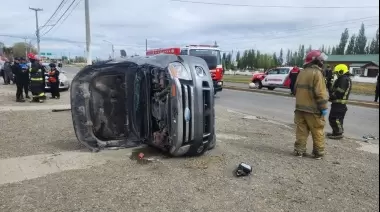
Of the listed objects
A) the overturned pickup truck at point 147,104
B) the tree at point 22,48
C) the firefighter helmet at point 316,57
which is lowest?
the overturned pickup truck at point 147,104

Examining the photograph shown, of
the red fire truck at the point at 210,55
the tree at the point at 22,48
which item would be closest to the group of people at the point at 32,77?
the red fire truck at the point at 210,55

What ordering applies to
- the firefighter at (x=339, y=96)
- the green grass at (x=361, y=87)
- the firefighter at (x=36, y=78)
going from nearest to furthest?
1. the firefighter at (x=339, y=96)
2. the firefighter at (x=36, y=78)
3. the green grass at (x=361, y=87)

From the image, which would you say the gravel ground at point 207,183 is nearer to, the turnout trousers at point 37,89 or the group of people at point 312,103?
the group of people at point 312,103

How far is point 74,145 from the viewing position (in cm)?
607

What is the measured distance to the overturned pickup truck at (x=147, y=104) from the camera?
4.76 metres

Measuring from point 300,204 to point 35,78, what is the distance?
10475mm

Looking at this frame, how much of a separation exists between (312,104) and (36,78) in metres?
9.53

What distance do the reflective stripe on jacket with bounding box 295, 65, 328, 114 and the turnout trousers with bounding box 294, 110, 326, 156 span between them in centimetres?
11

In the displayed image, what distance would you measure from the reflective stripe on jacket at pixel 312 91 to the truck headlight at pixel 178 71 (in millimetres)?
1848

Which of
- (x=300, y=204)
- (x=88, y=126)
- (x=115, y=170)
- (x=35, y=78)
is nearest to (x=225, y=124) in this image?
(x=88, y=126)

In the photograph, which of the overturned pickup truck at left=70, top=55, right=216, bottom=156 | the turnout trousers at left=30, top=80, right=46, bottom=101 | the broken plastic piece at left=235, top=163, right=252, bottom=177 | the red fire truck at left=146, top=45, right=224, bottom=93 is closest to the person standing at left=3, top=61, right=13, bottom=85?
the turnout trousers at left=30, top=80, right=46, bottom=101

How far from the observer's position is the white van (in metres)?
22.8

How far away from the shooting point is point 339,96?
24.2 feet

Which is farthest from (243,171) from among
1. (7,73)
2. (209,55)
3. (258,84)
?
(258,84)
